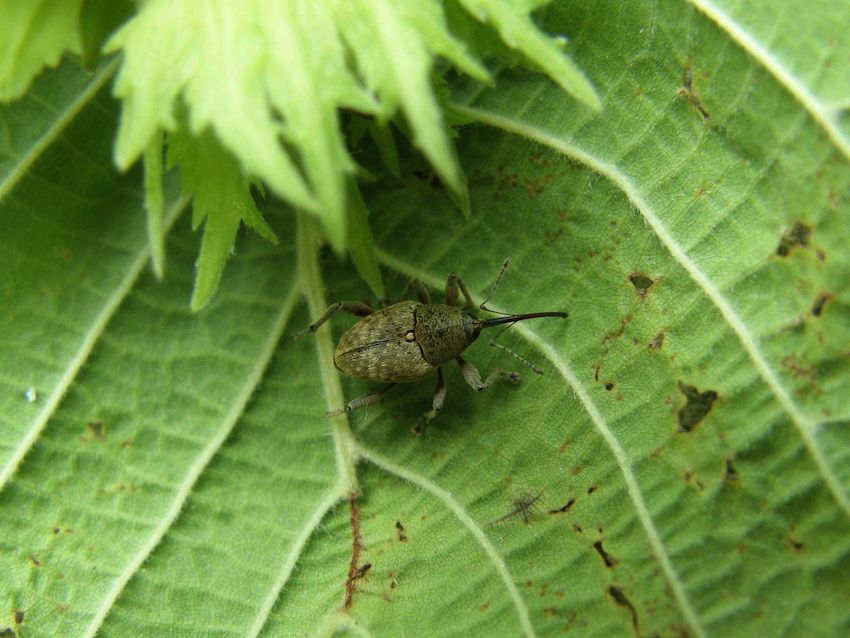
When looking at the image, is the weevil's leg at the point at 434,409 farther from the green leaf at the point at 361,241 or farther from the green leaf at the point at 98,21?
the green leaf at the point at 98,21

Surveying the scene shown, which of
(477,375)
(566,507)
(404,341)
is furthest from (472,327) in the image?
(566,507)

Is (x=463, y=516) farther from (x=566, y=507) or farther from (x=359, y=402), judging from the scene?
(x=359, y=402)

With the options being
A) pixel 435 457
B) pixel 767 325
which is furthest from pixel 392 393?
pixel 767 325

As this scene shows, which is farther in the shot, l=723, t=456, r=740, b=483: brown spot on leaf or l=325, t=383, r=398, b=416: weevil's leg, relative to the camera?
l=325, t=383, r=398, b=416: weevil's leg

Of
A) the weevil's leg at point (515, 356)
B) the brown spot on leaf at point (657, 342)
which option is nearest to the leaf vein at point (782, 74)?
the brown spot on leaf at point (657, 342)

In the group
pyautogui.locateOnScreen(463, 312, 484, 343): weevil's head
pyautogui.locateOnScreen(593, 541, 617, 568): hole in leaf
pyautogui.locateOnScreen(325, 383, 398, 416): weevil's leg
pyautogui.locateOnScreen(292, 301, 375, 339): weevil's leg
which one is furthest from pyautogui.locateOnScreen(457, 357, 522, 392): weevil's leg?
pyautogui.locateOnScreen(593, 541, 617, 568): hole in leaf

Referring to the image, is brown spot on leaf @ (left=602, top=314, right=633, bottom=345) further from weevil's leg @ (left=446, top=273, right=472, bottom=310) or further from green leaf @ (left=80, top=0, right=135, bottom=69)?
green leaf @ (left=80, top=0, right=135, bottom=69)
